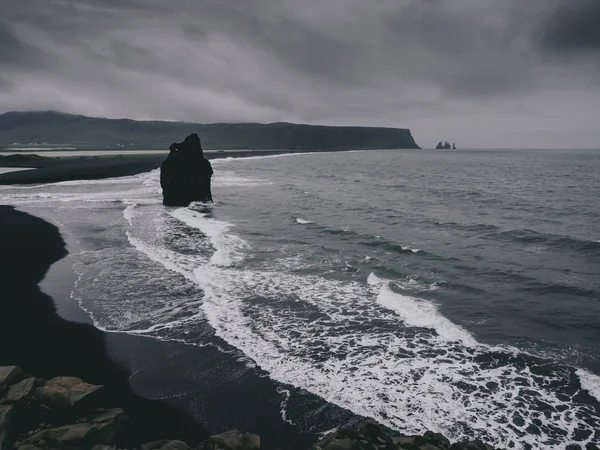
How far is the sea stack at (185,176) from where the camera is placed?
4675 cm

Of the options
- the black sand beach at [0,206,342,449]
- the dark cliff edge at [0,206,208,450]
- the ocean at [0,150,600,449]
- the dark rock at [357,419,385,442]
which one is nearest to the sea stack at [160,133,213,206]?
the ocean at [0,150,600,449]

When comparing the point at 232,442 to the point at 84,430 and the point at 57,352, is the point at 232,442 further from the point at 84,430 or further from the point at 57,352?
the point at 57,352

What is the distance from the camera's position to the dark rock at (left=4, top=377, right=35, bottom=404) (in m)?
8.87

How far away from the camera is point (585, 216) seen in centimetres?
4119

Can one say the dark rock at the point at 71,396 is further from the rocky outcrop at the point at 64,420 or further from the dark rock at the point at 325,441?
the dark rock at the point at 325,441

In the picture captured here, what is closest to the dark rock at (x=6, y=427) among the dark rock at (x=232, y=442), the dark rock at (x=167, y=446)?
the dark rock at (x=167, y=446)

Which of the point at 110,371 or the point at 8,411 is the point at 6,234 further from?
the point at 8,411

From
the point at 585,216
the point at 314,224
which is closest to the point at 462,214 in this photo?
the point at 585,216

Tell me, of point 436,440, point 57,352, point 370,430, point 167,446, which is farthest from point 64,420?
point 436,440

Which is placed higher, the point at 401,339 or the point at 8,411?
the point at 8,411

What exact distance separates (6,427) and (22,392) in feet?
3.44

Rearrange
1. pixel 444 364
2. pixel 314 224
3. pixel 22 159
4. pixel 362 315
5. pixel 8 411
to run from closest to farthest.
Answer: pixel 8 411
pixel 444 364
pixel 362 315
pixel 314 224
pixel 22 159

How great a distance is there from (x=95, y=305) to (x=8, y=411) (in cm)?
955

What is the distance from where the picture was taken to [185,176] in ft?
157
